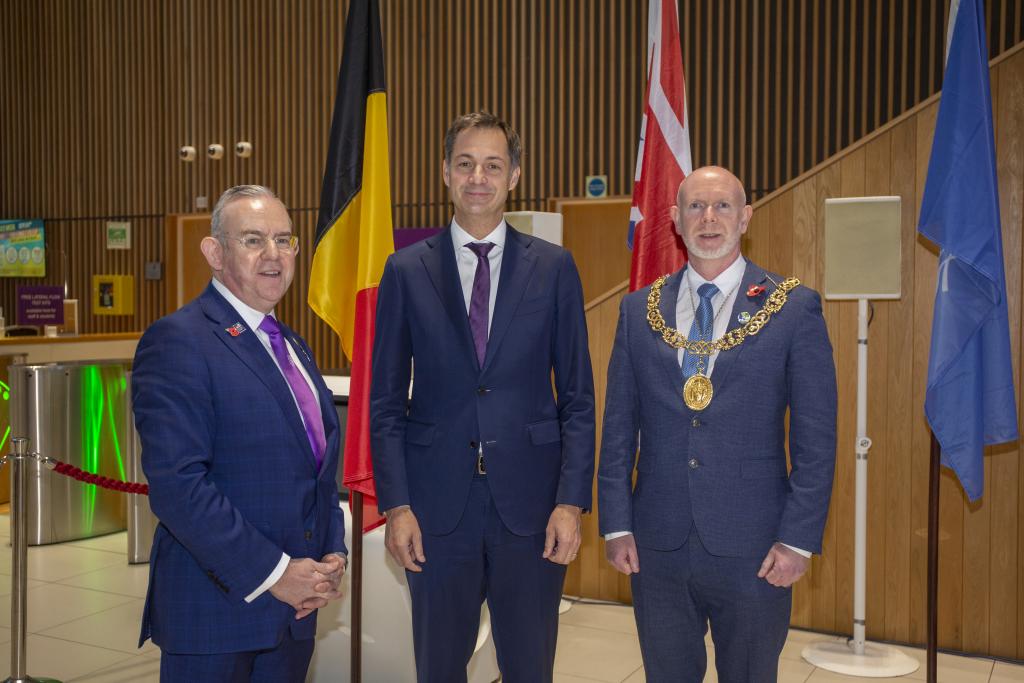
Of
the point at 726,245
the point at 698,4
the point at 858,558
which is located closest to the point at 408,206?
the point at 698,4

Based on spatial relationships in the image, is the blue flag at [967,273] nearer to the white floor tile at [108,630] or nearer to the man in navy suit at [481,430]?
the man in navy suit at [481,430]

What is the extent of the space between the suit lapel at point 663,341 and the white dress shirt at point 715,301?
0.04 ft

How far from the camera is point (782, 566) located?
2068mm

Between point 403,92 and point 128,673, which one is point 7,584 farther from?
point 403,92

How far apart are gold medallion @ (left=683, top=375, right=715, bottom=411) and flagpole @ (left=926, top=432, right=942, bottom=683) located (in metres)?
1.68

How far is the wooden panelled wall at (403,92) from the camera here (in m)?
6.41

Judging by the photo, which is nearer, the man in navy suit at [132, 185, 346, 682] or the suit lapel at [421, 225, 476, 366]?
the man in navy suit at [132, 185, 346, 682]

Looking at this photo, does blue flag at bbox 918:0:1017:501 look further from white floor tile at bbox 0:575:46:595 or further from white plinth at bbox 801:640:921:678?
white floor tile at bbox 0:575:46:595

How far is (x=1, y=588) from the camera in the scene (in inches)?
198

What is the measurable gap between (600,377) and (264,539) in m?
3.10

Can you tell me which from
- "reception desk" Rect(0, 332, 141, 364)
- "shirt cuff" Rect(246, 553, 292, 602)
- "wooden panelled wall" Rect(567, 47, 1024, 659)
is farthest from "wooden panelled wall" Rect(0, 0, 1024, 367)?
"shirt cuff" Rect(246, 553, 292, 602)

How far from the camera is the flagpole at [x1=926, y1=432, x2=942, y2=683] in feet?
10.9

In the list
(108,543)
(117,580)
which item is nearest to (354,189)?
(117,580)

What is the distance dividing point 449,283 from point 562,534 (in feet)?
2.19
